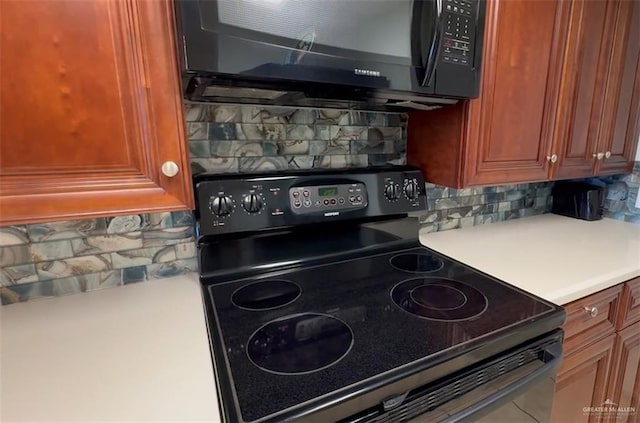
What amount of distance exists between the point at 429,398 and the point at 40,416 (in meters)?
0.63

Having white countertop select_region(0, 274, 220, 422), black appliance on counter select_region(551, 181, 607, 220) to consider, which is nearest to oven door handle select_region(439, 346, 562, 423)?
white countertop select_region(0, 274, 220, 422)

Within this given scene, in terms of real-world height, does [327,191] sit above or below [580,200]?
above

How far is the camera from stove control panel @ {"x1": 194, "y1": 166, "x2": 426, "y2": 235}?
33.7 inches

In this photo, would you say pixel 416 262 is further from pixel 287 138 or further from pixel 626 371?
pixel 626 371

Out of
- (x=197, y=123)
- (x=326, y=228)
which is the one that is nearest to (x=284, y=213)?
(x=326, y=228)

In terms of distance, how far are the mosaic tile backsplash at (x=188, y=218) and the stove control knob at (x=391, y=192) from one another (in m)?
0.17

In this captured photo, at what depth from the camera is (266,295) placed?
83 centimetres

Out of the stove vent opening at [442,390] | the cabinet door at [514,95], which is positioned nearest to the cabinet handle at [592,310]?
the stove vent opening at [442,390]

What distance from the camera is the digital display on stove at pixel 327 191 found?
0.98m

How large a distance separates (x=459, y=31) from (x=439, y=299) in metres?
0.71

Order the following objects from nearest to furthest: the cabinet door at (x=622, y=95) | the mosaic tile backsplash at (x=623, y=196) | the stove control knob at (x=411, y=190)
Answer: the stove control knob at (x=411, y=190) < the cabinet door at (x=622, y=95) < the mosaic tile backsplash at (x=623, y=196)

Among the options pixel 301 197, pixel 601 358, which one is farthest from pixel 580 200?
pixel 301 197

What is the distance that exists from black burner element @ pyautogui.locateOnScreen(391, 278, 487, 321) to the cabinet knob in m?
0.59

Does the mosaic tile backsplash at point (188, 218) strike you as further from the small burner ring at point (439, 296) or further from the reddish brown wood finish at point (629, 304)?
the reddish brown wood finish at point (629, 304)
